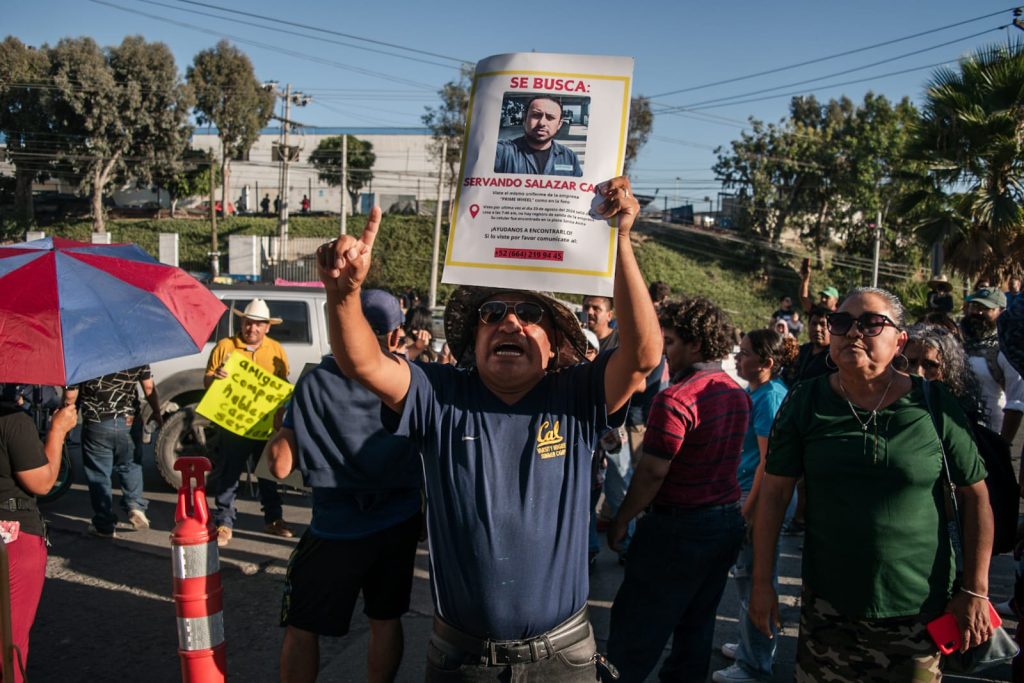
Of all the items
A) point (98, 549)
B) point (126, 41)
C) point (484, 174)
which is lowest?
point (98, 549)

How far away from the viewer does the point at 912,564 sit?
2.81 metres

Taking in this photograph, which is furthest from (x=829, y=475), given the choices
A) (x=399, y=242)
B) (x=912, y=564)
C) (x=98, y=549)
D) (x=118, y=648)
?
(x=399, y=242)

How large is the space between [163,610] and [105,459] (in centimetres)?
175

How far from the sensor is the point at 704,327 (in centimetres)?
374

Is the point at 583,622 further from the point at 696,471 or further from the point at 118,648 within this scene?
the point at 118,648

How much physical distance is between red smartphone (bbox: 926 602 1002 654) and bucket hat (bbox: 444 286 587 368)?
1.48 m

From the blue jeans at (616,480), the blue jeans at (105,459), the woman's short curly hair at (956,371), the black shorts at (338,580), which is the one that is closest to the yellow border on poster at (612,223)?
the black shorts at (338,580)

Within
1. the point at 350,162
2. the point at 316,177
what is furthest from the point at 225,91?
the point at 316,177

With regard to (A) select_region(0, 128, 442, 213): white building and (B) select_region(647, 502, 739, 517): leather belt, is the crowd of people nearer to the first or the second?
(B) select_region(647, 502, 739, 517): leather belt

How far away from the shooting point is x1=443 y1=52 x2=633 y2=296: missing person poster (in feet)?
7.64

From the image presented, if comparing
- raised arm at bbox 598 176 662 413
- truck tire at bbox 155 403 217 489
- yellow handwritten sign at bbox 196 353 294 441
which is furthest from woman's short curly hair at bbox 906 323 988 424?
truck tire at bbox 155 403 217 489

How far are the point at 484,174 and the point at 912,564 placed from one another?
76.1 inches

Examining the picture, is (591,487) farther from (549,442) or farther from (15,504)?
(15,504)

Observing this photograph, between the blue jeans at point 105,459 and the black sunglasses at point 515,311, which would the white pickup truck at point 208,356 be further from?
the black sunglasses at point 515,311
